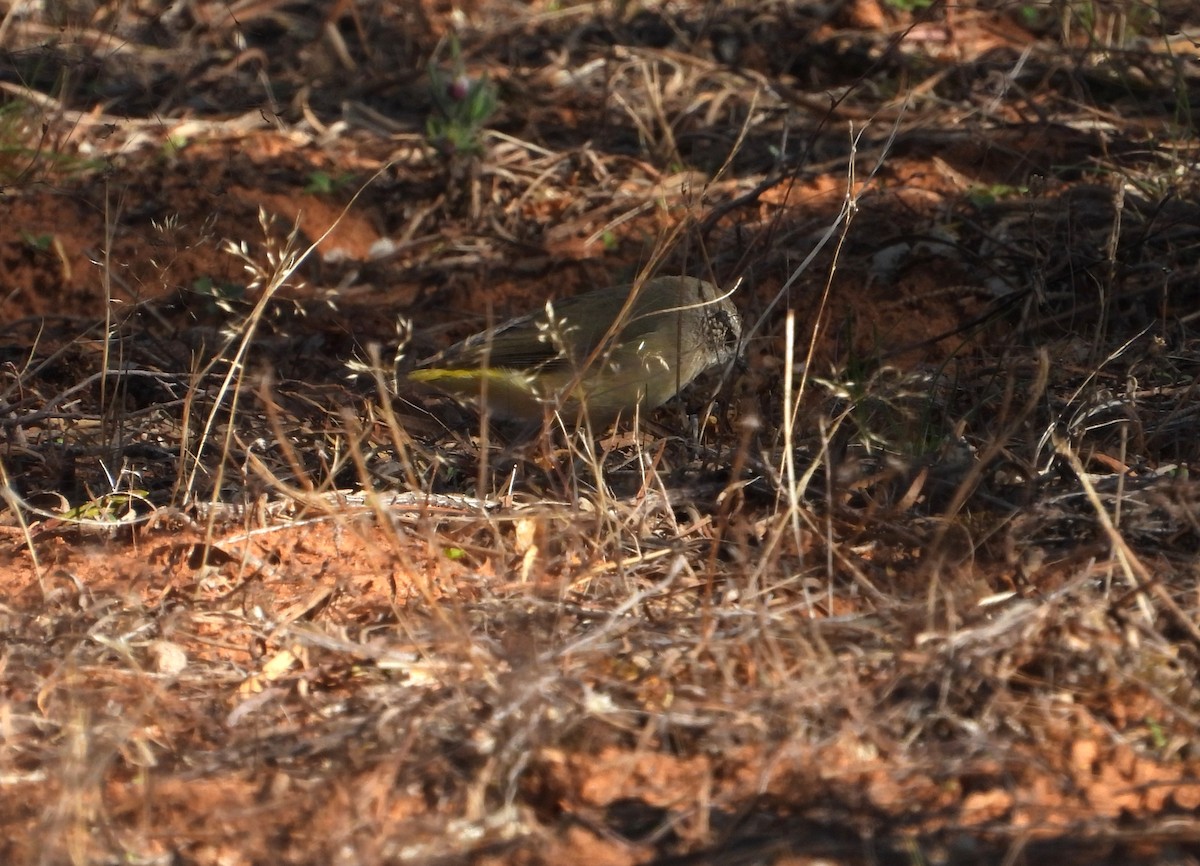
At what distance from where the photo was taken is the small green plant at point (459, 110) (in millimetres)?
6699

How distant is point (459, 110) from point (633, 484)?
3.07m

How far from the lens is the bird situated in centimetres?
499

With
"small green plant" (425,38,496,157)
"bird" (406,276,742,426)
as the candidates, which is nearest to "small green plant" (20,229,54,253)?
"small green plant" (425,38,496,157)

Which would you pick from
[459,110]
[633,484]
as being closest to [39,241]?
[459,110]

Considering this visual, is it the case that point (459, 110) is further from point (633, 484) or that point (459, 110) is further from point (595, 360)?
point (633, 484)

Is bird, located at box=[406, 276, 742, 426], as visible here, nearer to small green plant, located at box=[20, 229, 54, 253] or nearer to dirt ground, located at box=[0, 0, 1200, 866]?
dirt ground, located at box=[0, 0, 1200, 866]

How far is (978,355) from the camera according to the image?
517 centimetres

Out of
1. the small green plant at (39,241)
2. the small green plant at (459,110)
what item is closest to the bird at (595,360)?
the small green plant at (459,110)

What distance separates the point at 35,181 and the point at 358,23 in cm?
238

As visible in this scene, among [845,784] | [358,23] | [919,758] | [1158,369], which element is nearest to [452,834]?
[845,784]

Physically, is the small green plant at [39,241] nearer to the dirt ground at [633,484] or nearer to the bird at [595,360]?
the dirt ground at [633,484]

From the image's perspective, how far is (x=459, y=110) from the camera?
22.1ft

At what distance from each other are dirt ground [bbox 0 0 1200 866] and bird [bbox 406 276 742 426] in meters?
0.15

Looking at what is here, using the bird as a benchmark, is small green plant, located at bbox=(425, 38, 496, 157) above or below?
above
